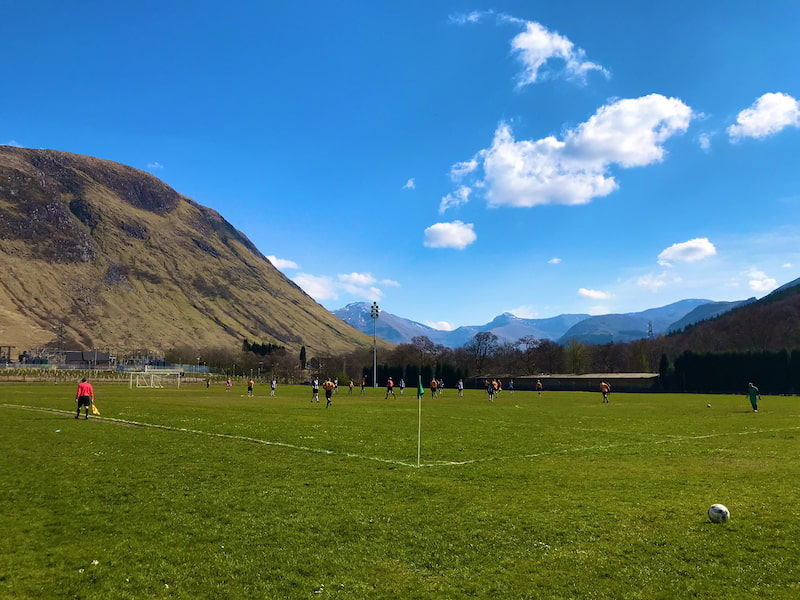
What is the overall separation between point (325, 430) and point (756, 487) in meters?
17.0

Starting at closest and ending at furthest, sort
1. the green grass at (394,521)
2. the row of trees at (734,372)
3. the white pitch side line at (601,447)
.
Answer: the green grass at (394,521), the white pitch side line at (601,447), the row of trees at (734,372)

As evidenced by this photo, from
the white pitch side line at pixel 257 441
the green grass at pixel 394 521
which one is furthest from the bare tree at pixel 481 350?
the green grass at pixel 394 521

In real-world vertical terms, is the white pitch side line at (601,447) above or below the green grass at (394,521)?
below

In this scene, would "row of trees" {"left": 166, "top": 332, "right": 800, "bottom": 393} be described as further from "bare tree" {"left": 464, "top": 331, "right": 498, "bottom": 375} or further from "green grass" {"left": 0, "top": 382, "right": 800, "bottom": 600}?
"green grass" {"left": 0, "top": 382, "right": 800, "bottom": 600}

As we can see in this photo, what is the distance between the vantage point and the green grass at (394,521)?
Result: 22.8 feet

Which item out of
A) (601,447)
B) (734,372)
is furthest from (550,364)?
(601,447)

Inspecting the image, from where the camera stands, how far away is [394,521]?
9586mm

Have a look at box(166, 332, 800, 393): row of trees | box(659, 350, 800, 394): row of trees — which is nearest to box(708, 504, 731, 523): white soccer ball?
box(659, 350, 800, 394): row of trees

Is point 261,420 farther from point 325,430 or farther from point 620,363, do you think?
point 620,363

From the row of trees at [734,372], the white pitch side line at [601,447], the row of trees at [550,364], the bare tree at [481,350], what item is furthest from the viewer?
the bare tree at [481,350]

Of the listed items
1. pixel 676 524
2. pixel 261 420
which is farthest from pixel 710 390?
pixel 676 524

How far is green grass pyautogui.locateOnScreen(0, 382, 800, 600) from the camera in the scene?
6945 millimetres

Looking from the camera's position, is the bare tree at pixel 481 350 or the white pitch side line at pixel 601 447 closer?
the white pitch side line at pixel 601 447

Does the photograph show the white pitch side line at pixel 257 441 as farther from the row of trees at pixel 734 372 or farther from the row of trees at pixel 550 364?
the row of trees at pixel 734 372
